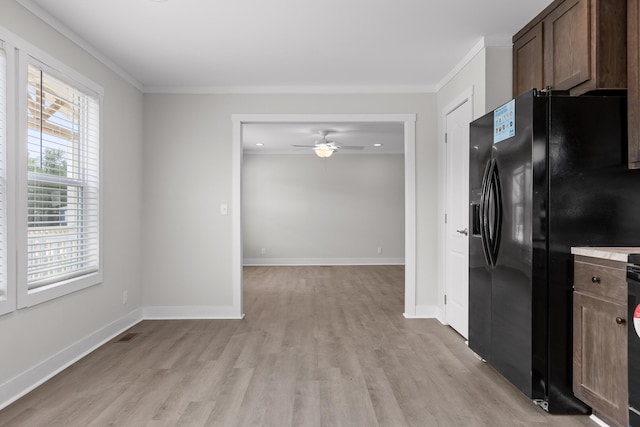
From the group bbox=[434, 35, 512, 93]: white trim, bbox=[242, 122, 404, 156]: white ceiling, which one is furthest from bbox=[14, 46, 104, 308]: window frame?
bbox=[242, 122, 404, 156]: white ceiling

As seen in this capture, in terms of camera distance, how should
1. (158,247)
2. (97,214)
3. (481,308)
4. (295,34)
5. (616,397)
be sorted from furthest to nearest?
1. (158,247)
2. (97,214)
3. (295,34)
4. (481,308)
5. (616,397)

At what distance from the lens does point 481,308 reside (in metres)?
3.03

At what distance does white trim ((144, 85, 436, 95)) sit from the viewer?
15.3 feet

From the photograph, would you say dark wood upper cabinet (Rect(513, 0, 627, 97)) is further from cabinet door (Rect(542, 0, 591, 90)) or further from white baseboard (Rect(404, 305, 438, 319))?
white baseboard (Rect(404, 305, 438, 319))

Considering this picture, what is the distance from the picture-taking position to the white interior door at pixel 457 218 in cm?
385

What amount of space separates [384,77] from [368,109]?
43 cm

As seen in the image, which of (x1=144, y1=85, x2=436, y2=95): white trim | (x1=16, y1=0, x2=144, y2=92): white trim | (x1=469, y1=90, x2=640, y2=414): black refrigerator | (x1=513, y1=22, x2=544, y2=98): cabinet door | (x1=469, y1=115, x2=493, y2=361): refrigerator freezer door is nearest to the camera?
(x1=469, y1=90, x2=640, y2=414): black refrigerator

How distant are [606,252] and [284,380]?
6.74ft

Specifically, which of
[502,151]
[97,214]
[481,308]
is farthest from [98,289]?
[502,151]

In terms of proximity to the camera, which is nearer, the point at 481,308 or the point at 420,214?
the point at 481,308

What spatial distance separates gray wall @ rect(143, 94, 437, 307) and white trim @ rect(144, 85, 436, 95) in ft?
0.17

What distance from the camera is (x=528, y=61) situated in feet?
10.7

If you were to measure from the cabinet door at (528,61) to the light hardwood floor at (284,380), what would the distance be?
2129mm

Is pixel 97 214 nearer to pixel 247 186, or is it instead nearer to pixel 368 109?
pixel 368 109
